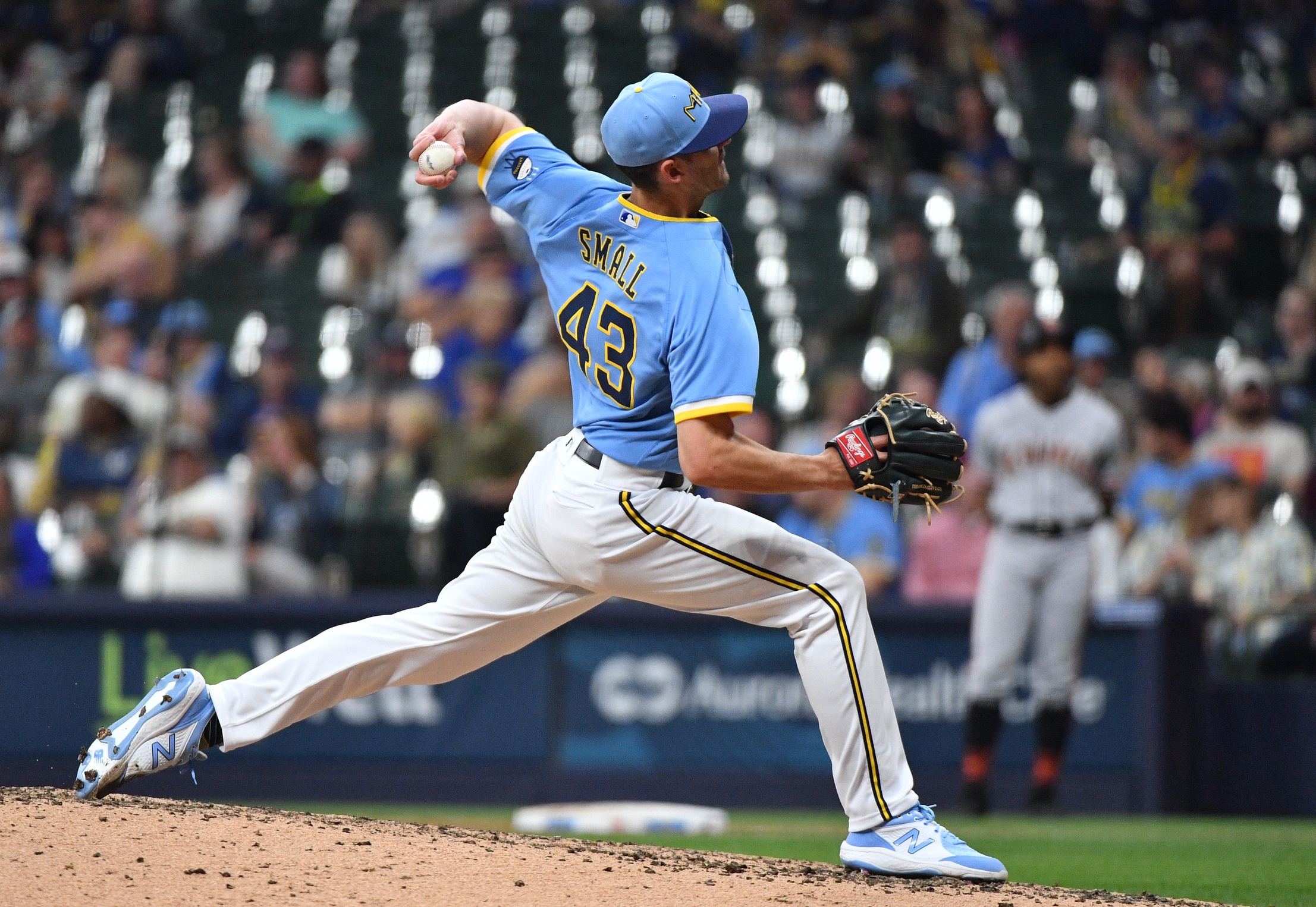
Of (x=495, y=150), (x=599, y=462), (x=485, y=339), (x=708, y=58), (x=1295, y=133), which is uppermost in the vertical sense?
(x=708, y=58)

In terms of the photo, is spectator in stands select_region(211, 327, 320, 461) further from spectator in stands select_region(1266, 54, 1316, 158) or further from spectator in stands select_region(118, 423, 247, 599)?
spectator in stands select_region(1266, 54, 1316, 158)

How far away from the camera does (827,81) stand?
1308 centimetres

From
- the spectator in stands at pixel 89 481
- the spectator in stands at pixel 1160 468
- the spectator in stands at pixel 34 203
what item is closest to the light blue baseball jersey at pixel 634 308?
the spectator in stands at pixel 1160 468

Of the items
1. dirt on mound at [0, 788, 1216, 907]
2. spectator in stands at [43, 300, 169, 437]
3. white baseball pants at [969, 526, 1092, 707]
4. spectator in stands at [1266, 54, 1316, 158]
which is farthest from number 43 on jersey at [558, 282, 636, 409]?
spectator in stands at [1266, 54, 1316, 158]

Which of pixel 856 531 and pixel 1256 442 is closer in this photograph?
pixel 856 531

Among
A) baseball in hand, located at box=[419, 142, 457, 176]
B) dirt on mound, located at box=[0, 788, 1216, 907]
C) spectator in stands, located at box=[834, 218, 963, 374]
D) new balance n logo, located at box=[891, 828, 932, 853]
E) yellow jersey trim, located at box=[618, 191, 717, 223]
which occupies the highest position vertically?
spectator in stands, located at box=[834, 218, 963, 374]

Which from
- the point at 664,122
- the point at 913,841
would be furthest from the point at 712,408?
the point at 913,841

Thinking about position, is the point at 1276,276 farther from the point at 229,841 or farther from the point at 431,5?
the point at 229,841

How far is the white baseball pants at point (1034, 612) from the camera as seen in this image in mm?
7762

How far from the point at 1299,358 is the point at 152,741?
320 inches

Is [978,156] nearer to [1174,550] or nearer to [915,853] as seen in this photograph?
[1174,550]

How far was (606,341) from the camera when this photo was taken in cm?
413

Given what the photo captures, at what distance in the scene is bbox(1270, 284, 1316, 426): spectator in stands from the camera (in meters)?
10.2

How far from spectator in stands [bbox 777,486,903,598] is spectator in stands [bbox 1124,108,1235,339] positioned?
11.0 ft
